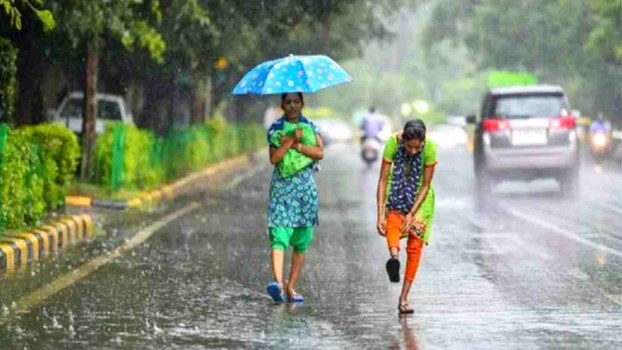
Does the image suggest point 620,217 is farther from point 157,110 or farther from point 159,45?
point 157,110

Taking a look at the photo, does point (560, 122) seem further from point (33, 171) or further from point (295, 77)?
point (295, 77)

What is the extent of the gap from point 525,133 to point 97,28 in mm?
7978

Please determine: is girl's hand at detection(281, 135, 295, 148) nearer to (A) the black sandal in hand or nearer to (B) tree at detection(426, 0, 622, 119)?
(A) the black sandal in hand

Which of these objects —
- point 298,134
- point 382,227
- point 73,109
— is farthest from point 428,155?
point 73,109

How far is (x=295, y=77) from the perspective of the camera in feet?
40.1

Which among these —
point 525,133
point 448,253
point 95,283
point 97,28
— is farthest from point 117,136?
point 95,283

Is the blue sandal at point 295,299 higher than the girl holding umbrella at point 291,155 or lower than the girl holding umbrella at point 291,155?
lower

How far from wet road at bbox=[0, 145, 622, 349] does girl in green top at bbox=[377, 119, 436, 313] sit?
0.48m

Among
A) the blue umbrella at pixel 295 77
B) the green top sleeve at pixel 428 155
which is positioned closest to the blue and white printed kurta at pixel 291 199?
the blue umbrella at pixel 295 77

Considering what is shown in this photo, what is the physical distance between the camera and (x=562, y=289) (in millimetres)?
13023

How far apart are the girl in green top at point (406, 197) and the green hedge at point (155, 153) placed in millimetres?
14575

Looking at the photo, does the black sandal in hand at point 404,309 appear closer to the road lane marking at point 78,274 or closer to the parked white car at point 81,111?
the road lane marking at point 78,274

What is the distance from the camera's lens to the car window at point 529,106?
27.3 metres

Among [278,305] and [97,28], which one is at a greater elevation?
[97,28]
